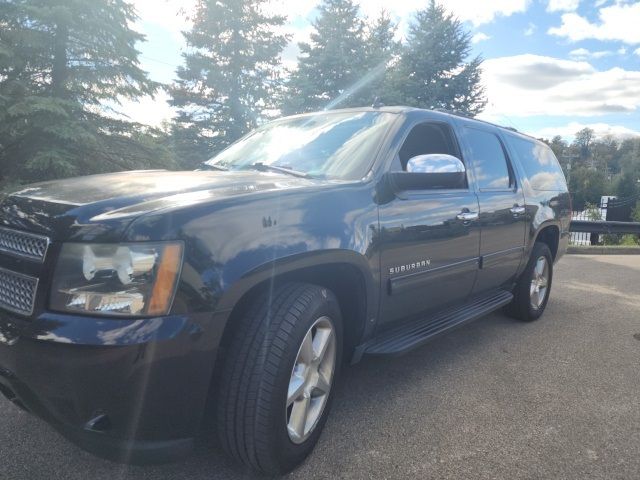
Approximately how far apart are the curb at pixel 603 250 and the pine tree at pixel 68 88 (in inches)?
389

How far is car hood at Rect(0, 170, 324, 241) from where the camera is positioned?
1738 mm

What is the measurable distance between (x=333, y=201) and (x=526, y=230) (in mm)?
2702

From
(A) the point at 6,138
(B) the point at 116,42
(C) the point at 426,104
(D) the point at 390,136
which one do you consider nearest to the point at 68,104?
(A) the point at 6,138

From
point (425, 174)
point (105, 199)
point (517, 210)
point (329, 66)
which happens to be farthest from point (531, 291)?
point (329, 66)

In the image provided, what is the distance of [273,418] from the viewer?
1.95 metres

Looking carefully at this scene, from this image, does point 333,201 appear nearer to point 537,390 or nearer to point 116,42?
point 537,390

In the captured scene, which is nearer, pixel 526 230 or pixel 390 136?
pixel 390 136

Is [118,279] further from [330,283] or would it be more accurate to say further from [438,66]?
[438,66]

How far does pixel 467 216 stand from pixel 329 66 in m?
16.1

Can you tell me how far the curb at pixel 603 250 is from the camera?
10.9 metres

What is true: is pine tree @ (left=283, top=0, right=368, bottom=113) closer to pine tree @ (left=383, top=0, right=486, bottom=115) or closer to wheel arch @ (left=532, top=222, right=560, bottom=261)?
pine tree @ (left=383, top=0, right=486, bottom=115)

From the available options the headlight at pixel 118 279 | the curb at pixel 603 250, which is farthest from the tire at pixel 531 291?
the curb at pixel 603 250

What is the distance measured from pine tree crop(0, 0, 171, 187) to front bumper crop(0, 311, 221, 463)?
8.11m

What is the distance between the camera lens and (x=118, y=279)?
167 cm
